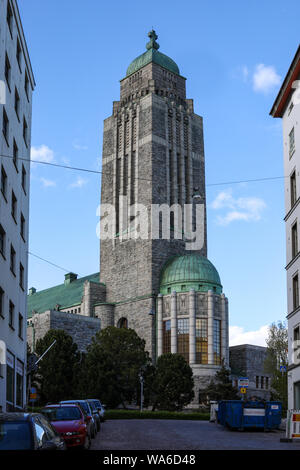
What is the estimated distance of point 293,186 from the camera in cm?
3547

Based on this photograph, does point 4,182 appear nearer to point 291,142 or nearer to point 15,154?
point 15,154

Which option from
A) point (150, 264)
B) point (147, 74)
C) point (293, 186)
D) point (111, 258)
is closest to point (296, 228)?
point (293, 186)

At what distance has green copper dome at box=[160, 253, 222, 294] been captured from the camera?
81.2 m

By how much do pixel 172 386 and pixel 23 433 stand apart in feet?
176

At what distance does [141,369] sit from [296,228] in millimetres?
33506

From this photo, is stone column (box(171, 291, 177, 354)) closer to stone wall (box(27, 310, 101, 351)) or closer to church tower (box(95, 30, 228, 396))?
church tower (box(95, 30, 228, 396))

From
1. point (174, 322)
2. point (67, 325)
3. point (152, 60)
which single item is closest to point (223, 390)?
point (174, 322)

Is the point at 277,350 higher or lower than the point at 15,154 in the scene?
lower

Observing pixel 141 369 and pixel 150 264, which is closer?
pixel 141 369

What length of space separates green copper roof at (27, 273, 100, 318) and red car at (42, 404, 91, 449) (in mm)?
75500

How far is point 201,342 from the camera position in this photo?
7806 cm

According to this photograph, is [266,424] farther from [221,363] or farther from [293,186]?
[221,363]

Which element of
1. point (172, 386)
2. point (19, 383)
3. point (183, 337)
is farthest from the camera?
point (183, 337)
